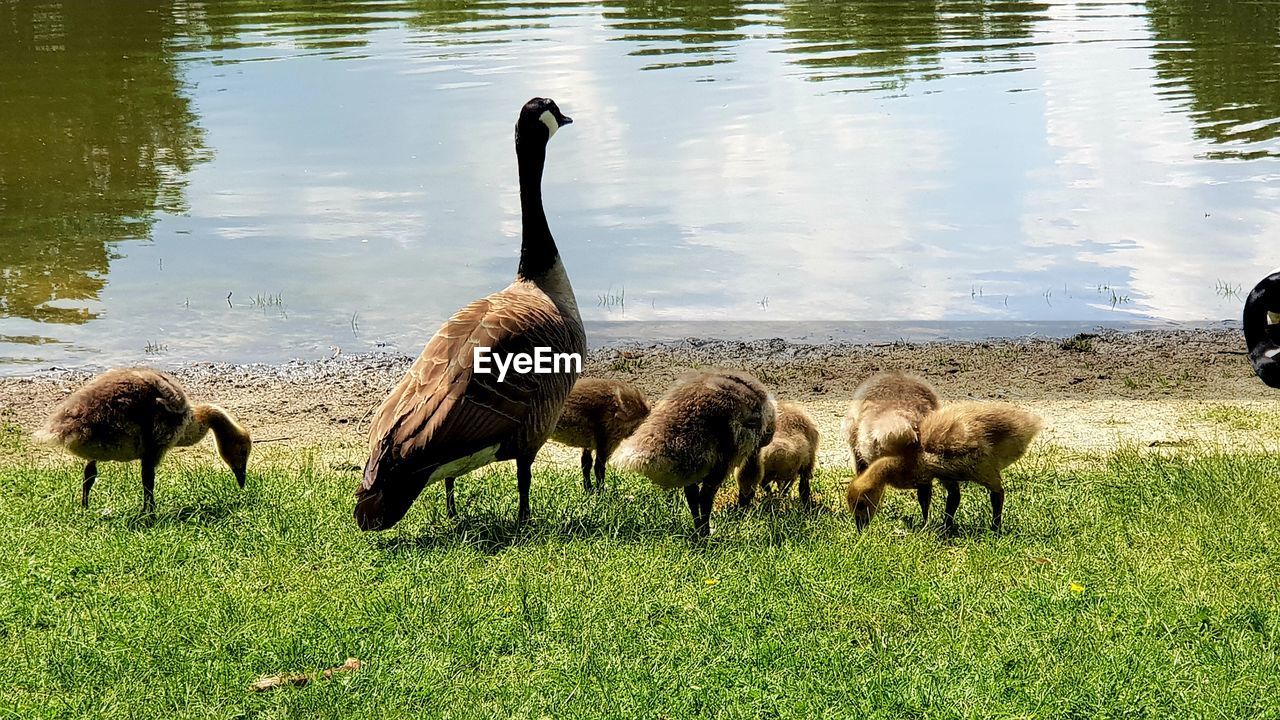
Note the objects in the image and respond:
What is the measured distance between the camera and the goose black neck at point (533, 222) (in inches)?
300

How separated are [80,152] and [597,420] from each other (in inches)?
581

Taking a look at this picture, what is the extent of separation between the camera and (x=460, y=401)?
19.9 feet

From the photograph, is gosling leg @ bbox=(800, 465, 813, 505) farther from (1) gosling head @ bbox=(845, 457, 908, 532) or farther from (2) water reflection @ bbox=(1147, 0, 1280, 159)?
(2) water reflection @ bbox=(1147, 0, 1280, 159)

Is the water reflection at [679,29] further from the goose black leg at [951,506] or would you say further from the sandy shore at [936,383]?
the goose black leg at [951,506]

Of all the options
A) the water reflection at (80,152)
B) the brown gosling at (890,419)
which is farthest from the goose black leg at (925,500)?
the water reflection at (80,152)

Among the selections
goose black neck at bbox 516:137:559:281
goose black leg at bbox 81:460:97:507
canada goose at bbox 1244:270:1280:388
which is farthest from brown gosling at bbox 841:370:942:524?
goose black leg at bbox 81:460:97:507

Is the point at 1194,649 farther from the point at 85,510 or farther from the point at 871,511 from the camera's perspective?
the point at 85,510

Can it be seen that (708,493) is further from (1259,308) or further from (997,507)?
(1259,308)

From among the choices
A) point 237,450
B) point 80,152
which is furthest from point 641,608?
point 80,152

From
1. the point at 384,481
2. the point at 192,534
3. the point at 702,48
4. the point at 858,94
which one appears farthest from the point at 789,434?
the point at 702,48

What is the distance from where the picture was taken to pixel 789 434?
7172 millimetres

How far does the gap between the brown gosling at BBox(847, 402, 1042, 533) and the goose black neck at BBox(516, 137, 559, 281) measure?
2.43m

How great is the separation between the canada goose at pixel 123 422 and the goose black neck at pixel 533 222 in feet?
7.13

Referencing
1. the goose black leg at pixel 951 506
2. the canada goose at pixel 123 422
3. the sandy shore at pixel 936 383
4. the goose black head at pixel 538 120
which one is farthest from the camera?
the sandy shore at pixel 936 383
